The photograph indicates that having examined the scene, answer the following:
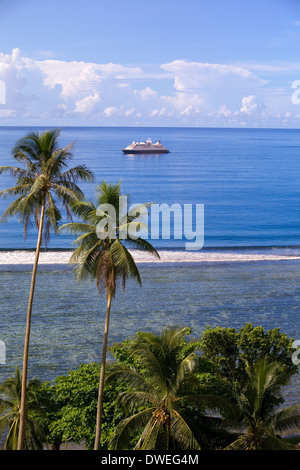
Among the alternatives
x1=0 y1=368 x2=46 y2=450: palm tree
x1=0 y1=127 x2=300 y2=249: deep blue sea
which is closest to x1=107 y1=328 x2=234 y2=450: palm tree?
x1=0 y1=368 x2=46 y2=450: palm tree

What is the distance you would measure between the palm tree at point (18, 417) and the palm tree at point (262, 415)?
6117 millimetres

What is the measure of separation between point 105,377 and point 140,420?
261 cm

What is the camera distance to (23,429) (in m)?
18.0

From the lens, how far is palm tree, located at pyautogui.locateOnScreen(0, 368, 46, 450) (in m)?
18.6

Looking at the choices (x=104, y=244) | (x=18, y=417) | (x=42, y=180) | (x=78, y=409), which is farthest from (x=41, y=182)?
(x=78, y=409)

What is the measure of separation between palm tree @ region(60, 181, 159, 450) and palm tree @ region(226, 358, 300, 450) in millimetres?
4282

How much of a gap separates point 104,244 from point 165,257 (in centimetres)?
3896

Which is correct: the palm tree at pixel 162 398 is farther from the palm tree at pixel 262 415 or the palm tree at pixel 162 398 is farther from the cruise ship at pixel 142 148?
the cruise ship at pixel 142 148

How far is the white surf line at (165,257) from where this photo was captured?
5382cm

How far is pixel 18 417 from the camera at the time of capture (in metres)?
18.8

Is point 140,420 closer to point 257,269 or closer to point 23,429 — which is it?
point 23,429

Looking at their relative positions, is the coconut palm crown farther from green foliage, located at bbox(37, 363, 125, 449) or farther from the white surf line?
the white surf line
